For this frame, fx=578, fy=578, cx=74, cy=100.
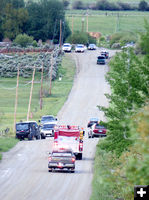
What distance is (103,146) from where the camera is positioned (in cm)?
2872

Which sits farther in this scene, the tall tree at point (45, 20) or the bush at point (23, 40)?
the tall tree at point (45, 20)

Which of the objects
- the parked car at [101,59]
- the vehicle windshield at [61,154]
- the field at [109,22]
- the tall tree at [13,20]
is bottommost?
the vehicle windshield at [61,154]

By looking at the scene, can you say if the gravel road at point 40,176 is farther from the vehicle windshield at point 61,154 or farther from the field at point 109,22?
the field at point 109,22

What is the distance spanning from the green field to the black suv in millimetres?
10375

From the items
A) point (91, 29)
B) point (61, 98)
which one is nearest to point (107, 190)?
point (61, 98)

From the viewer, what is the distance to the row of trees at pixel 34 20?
128 metres

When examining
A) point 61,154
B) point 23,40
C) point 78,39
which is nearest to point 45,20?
point 78,39

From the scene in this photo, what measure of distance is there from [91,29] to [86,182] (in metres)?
150

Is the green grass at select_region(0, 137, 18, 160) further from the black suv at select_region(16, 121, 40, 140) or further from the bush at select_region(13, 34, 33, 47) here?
the bush at select_region(13, 34, 33, 47)

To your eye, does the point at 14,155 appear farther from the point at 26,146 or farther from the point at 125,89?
the point at 125,89

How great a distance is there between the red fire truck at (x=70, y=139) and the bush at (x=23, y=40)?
8368 cm

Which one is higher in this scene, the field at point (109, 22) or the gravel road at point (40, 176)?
the field at point (109, 22)

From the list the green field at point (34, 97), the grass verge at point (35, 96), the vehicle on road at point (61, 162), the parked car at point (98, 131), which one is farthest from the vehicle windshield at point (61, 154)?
the green field at point (34, 97)

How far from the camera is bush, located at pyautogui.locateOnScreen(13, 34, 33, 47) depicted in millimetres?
119688
